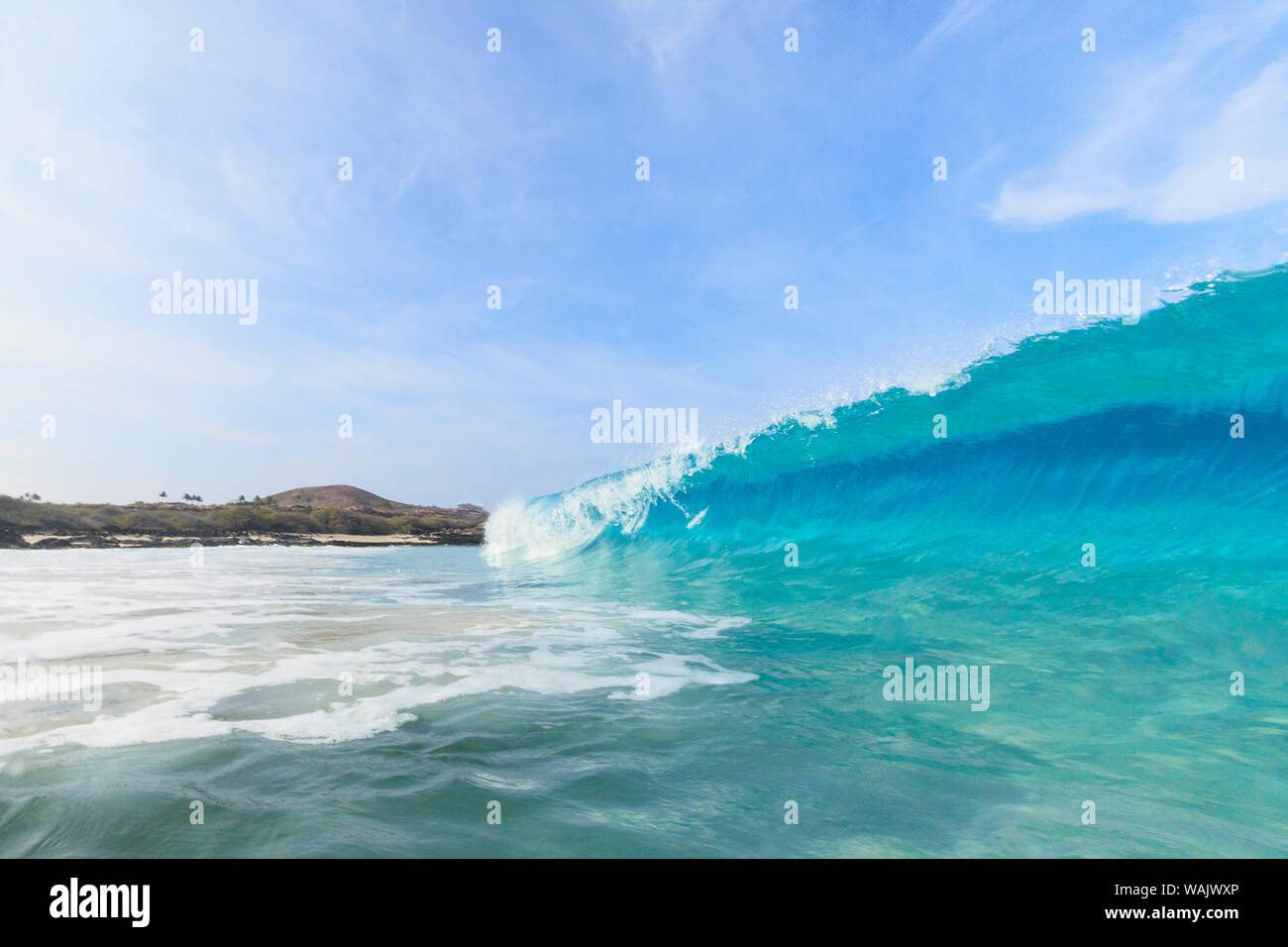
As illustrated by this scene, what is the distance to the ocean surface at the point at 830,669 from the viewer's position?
261 cm

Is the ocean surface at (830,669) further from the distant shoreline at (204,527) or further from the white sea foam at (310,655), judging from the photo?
the distant shoreline at (204,527)

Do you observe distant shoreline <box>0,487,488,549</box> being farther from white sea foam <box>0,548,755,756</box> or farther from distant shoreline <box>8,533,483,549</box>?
white sea foam <box>0,548,755,756</box>

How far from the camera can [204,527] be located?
123 ft

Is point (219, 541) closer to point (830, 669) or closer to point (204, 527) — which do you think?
point (204, 527)

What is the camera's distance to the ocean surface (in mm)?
2605

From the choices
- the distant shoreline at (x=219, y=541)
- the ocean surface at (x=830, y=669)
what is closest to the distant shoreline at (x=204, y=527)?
the distant shoreline at (x=219, y=541)

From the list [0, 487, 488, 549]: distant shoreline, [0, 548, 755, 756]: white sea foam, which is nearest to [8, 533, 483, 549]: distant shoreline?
[0, 487, 488, 549]: distant shoreline

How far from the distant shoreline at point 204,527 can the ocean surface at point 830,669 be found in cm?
2559

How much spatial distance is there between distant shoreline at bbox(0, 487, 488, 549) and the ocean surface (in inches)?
1008

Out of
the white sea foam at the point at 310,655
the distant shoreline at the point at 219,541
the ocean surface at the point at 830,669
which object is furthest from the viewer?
the distant shoreline at the point at 219,541
